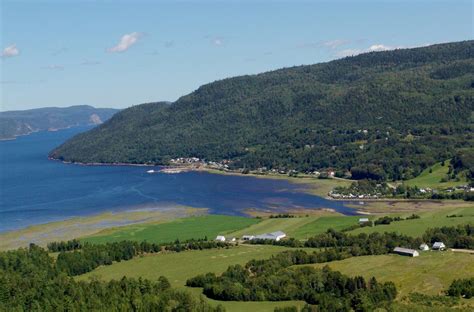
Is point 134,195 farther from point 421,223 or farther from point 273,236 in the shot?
point 421,223

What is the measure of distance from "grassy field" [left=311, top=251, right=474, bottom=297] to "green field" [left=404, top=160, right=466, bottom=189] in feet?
208

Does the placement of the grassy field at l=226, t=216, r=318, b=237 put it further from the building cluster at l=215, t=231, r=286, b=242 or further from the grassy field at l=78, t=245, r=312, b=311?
the grassy field at l=78, t=245, r=312, b=311

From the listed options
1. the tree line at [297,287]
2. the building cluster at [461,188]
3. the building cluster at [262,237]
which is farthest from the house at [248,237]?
the building cluster at [461,188]

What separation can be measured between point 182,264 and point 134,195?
6833cm

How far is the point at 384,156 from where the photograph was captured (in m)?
161

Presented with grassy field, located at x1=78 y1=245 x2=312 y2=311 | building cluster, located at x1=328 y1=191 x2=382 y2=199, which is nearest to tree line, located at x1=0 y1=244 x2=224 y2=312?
grassy field, located at x1=78 y1=245 x2=312 y2=311

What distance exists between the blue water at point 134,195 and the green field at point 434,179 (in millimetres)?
22782

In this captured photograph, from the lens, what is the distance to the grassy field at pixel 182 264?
7431cm

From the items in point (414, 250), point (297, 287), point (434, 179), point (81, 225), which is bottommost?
point (297, 287)

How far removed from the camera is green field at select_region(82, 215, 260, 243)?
9675 cm

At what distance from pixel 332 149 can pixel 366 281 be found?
12130 cm

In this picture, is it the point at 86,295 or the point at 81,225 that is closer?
the point at 86,295

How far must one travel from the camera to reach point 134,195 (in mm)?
144750

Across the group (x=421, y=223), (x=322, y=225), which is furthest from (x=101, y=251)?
(x=421, y=223)
